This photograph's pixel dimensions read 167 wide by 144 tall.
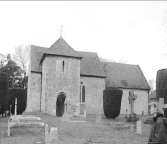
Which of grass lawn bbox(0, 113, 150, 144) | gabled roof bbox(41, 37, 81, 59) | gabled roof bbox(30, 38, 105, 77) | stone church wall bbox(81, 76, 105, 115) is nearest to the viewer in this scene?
grass lawn bbox(0, 113, 150, 144)

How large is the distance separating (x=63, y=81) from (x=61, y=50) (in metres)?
3.59

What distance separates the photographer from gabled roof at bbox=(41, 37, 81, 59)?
29234 millimetres

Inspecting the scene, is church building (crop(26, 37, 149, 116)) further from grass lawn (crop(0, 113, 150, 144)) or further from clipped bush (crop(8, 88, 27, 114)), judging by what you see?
grass lawn (crop(0, 113, 150, 144))

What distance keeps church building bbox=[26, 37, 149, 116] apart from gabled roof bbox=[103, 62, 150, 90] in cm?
67

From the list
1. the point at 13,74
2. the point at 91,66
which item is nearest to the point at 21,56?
the point at 13,74

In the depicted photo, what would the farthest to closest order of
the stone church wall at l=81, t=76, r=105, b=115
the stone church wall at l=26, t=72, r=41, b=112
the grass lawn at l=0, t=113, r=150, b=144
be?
the stone church wall at l=81, t=76, r=105, b=115 → the stone church wall at l=26, t=72, r=41, b=112 → the grass lawn at l=0, t=113, r=150, b=144

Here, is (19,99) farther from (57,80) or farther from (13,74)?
(13,74)

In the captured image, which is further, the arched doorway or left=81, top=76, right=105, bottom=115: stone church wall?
left=81, top=76, right=105, bottom=115: stone church wall

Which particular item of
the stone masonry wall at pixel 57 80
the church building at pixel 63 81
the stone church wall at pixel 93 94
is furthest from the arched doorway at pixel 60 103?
the stone church wall at pixel 93 94

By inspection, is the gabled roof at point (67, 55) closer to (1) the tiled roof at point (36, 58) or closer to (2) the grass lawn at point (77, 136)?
(1) the tiled roof at point (36, 58)

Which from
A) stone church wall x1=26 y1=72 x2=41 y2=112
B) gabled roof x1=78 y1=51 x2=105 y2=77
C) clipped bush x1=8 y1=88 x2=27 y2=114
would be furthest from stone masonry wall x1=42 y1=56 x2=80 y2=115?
clipped bush x1=8 y1=88 x2=27 y2=114

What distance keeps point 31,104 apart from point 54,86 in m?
3.47

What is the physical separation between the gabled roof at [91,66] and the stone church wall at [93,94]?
24.7 inches

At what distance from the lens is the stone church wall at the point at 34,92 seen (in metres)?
29.5
